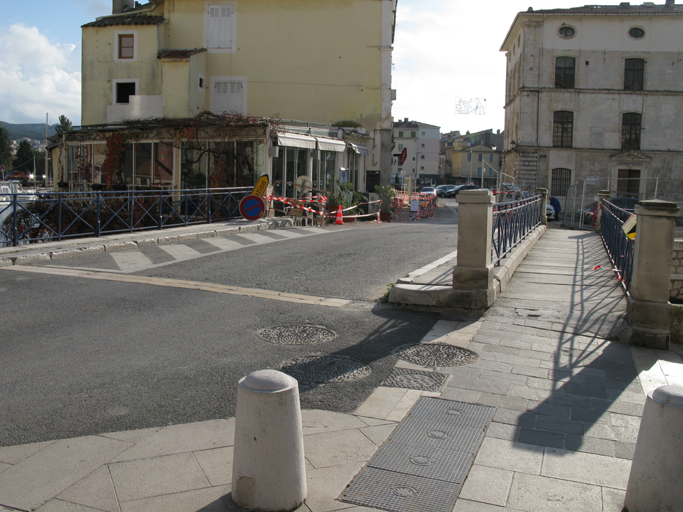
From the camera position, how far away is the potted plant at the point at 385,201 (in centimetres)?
2627

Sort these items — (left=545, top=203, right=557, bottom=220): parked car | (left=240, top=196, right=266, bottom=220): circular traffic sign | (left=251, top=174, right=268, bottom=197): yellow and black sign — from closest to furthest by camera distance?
(left=240, top=196, right=266, bottom=220): circular traffic sign
(left=251, top=174, right=268, bottom=197): yellow and black sign
(left=545, top=203, right=557, bottom=220): parked car

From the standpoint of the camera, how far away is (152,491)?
10.3ft

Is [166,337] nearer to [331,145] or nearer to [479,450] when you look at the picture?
[479,450]

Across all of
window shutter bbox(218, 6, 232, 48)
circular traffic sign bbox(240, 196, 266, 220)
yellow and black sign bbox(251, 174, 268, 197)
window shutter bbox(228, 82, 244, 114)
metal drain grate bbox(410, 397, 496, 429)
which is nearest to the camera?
metal drain grate bbox(410, 397, 496, 429)

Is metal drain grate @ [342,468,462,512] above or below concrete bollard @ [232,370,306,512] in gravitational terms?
below

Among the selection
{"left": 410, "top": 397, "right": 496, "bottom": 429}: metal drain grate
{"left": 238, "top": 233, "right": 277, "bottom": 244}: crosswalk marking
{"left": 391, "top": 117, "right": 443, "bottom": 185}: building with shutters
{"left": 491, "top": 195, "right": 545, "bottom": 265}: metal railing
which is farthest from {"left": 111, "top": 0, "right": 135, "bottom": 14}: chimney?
{"left": 391, "top": 117, "right": 443, "bottom": 185}: building with shutters

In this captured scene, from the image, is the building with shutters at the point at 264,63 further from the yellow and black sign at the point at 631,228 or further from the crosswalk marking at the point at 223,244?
the yellow and black sign at the point at 631,228

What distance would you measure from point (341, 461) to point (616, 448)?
5.81 ft

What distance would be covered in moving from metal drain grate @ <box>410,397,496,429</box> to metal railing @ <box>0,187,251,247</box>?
388 inches

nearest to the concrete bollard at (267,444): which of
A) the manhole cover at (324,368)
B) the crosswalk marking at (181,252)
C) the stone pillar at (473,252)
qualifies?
the manhole cover at (324,368)

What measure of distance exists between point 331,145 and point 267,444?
22039 millimetres

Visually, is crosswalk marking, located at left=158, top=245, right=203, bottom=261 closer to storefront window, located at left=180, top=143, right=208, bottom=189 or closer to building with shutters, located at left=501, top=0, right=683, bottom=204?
storefront window, located at left=180, top=143, right=208, bottom=189

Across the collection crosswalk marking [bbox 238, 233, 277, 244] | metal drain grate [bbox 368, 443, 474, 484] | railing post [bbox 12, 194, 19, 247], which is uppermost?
railing post [bbox 12, 194, 19, 247]

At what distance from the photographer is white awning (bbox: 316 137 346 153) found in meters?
23.5
